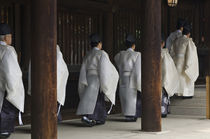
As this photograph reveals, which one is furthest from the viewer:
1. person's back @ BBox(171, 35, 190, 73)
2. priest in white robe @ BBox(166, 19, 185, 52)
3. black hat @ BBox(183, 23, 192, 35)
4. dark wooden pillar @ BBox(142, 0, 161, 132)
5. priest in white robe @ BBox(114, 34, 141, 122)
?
→ priest in white robe @ BBox(166, 19, 185, 52)

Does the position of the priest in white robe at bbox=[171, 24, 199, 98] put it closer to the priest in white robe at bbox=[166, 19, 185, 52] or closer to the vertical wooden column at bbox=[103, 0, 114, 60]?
the priest in white robe at bbox=[166, 19, 185, 52]

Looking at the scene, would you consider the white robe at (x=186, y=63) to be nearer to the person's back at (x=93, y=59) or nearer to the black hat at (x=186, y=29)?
the black hat at (x=186, y=29)

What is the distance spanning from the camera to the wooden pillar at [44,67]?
7.57 m

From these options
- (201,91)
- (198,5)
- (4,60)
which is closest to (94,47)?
(4,60)

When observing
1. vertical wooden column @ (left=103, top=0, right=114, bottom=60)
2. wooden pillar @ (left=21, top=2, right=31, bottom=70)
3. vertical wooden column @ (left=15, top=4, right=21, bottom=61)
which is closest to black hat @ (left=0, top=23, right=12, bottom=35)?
vertical wooden column @ (left=15, top=4, right=21, bottom=61)

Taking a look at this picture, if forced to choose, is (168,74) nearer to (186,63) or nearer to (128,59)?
(186,63)

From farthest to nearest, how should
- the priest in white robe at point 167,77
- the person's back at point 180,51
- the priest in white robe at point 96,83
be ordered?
the person's back at point 180,51 → the priest in white robe at point 167,77 → the priest in white robe at point 96,83

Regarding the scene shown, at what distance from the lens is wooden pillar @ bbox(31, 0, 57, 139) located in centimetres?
757

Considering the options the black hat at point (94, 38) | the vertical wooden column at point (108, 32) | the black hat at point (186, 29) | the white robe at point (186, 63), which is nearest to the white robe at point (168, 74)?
the white robe at point (186, 63)

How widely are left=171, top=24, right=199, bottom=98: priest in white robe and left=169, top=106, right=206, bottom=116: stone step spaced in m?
0.37

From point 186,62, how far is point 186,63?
0.08ft

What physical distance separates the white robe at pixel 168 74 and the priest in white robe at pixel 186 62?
1.42 ft

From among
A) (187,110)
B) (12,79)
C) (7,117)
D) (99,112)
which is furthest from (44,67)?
(187,110)

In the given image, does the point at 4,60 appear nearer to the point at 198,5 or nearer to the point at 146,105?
the point at 146,105
